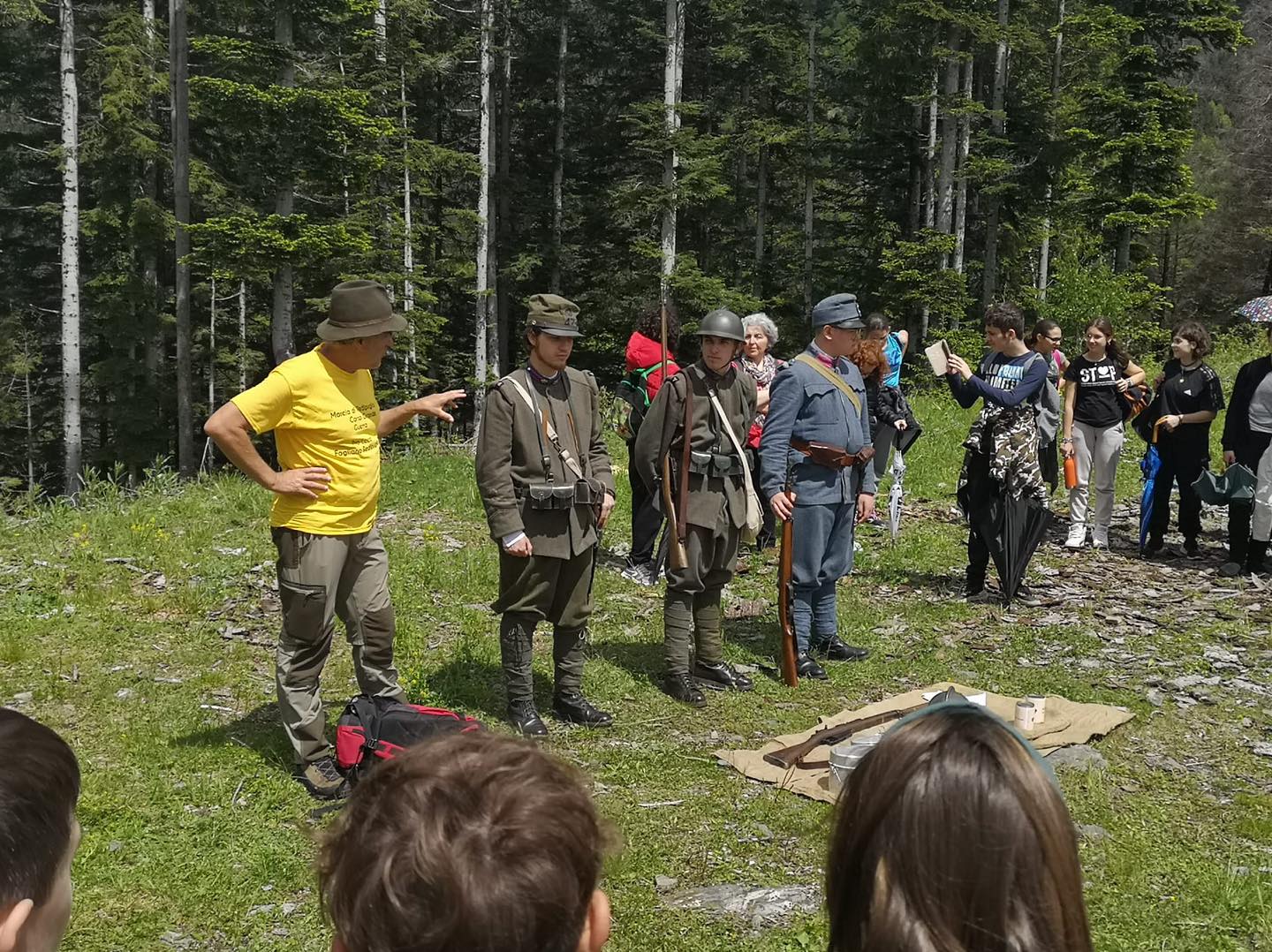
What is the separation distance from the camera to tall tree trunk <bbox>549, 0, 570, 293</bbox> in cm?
3322

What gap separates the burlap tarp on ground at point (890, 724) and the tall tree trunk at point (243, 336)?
2518cm

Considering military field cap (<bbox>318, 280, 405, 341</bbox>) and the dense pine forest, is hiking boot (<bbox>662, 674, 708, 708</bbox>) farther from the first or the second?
the dense pine forest

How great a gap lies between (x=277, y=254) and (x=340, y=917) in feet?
59.7

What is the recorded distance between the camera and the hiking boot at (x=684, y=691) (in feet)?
21.5

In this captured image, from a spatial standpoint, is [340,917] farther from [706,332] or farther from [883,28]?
[883,28]

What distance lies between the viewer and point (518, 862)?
139 cm

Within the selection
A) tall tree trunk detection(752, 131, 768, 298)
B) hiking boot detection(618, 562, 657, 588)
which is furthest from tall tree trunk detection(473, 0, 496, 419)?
hiking boot detection(618, 562, 657, 588)

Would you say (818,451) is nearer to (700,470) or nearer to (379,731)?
(700,470)

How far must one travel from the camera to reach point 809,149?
32.2 meters

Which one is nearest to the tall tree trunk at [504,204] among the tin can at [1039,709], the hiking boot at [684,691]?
the hiking boot at [684,691]

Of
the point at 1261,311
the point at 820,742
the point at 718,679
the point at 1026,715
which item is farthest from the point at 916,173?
the point at 820,742

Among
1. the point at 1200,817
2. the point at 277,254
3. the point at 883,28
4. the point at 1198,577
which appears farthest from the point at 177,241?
the point at 1200,817

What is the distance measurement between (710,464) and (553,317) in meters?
1.49

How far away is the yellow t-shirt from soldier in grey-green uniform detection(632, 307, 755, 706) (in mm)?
2048
